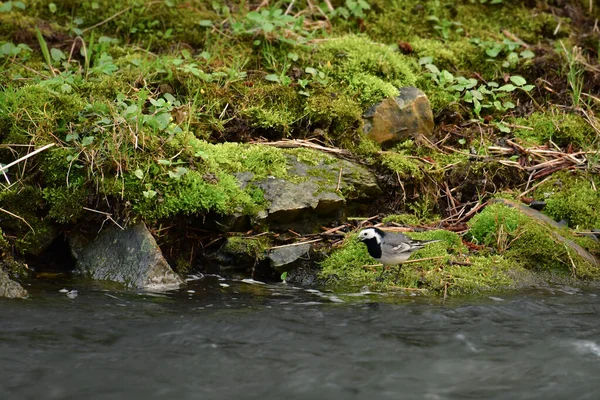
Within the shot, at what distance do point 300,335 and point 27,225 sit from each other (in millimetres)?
2763

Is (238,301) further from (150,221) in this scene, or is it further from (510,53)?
(510,53)

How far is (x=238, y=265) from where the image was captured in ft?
20.9

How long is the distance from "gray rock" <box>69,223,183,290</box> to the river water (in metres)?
0.28

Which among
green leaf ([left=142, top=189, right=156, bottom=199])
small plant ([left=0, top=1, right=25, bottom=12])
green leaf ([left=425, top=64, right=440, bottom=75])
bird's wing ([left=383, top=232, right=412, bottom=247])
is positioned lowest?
bird's wing ([left=383, top=232, right=412, bottom=247])

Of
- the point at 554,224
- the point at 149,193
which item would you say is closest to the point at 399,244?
the point at 554,224

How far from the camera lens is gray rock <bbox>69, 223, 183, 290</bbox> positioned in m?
5.91

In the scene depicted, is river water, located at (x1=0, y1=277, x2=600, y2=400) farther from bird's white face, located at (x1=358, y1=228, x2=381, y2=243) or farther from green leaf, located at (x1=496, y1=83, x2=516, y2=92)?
green leaf, located at (x1=496, y1=83, x2=516, y2=92)

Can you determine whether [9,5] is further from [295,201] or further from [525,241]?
[525,241]

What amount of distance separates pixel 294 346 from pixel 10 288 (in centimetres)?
229

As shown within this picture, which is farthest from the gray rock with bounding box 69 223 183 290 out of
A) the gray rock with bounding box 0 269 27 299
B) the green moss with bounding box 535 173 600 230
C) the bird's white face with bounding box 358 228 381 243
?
the green moss with bounding box 535 173 600 230

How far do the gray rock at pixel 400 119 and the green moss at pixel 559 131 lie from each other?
1.09 metres

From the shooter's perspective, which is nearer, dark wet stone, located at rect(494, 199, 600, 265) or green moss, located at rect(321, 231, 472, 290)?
green moss, located at rect(321, 231, 472, 290)

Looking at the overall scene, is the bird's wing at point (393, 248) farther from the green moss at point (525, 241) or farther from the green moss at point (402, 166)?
the green moss at point (402, 166)

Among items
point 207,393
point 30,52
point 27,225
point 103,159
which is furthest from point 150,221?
point 30,52
